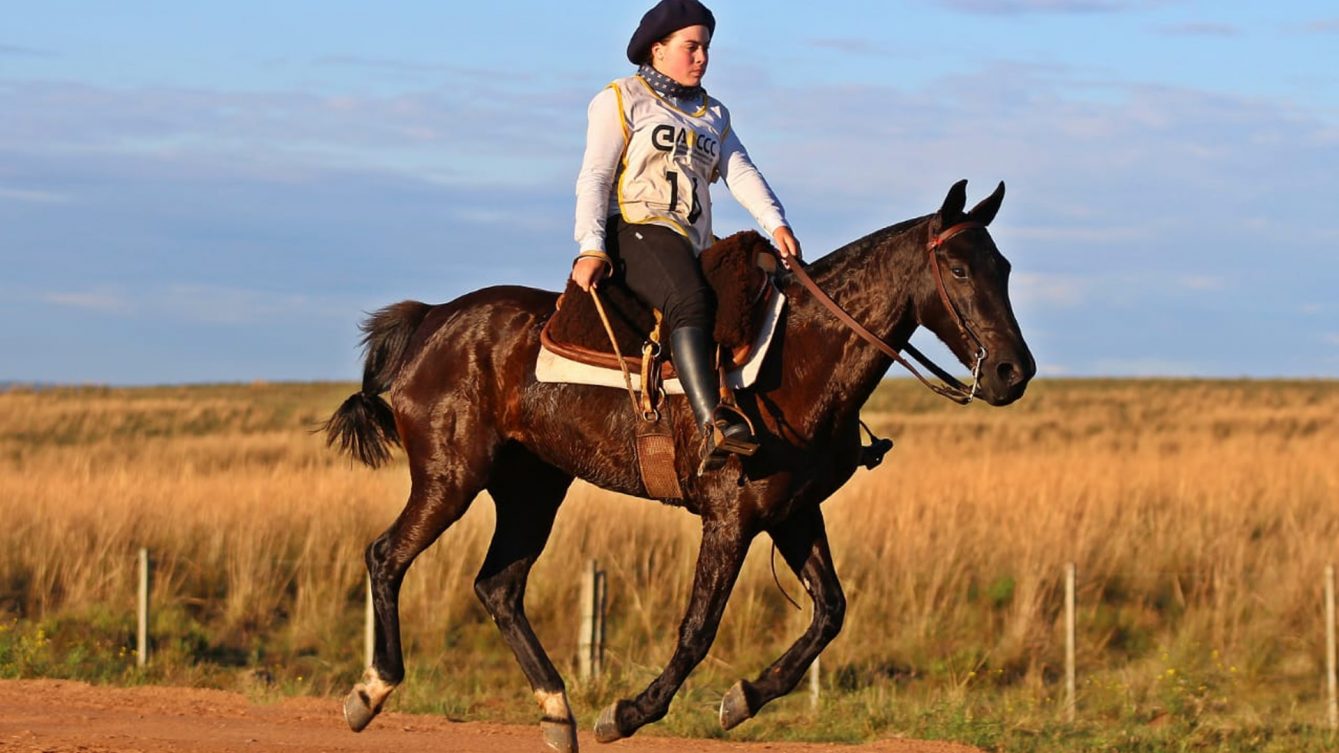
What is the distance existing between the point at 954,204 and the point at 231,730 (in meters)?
5.44

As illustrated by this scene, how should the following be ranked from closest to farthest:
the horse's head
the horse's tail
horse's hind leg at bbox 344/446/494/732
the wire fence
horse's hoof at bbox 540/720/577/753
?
the horse's head → horse's hoof at bbox 540/720/577/753 → horse's hind leg at bbox 344/446/494/732 → the horse's tail → the wire fence

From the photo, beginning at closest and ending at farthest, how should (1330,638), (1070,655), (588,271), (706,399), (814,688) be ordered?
(706,399) → (588,271) → (814,688) → (1070,655) → (1330,638)

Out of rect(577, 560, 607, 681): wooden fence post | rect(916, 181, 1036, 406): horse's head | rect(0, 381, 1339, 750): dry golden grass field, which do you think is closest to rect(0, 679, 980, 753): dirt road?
rect(0, 381, 1339, 750): dry golden grass field

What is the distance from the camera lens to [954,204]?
22.2 feet

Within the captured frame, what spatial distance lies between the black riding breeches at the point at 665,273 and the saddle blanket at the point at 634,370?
215 mm

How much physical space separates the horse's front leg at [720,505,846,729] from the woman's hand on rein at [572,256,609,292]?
4.20 feet

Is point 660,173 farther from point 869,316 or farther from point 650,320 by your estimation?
point 869,316

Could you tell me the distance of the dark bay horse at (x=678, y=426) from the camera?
269 inches

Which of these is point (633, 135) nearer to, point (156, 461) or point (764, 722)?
point (764, 722)

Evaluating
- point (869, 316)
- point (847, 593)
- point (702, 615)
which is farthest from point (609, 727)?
point (847, 593)

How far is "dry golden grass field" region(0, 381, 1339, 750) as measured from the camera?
1327 centimetres

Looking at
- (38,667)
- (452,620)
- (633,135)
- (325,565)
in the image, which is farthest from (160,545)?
(633,135)

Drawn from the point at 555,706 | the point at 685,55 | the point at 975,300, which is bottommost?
the point at 555,706

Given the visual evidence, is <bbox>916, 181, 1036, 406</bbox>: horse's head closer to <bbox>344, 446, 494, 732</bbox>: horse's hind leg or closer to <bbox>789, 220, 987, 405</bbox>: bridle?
<bbox>789, 220, 987, 405</bbox>: bridle
